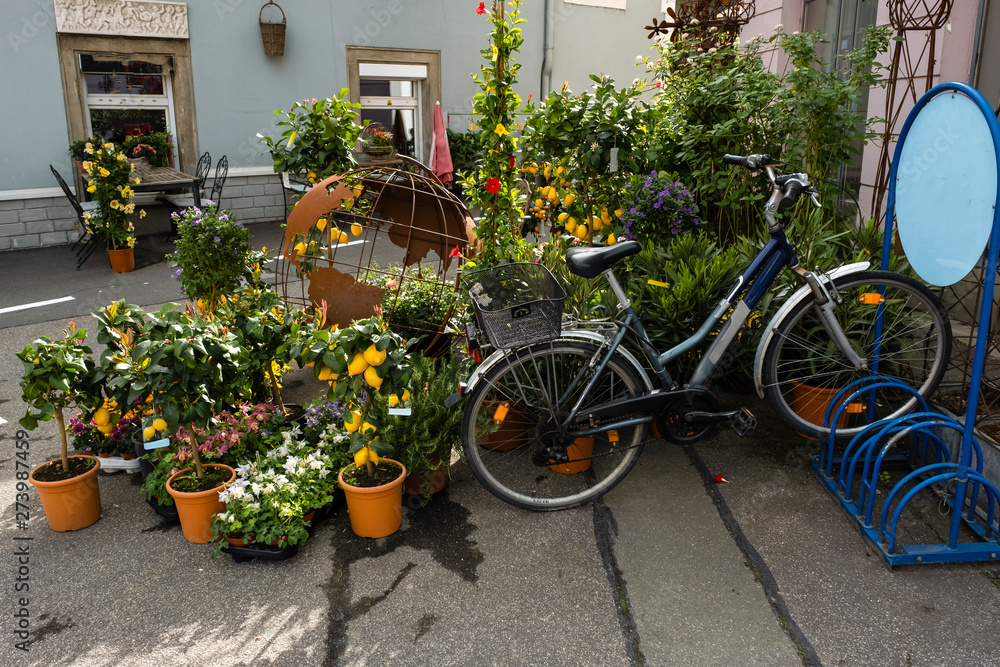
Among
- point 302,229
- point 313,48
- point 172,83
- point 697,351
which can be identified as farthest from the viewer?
point 313,48

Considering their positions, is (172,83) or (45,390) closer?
(45,390)

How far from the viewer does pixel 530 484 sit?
3705mm

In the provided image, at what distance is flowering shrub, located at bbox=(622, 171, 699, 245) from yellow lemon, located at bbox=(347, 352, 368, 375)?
2.19 metres

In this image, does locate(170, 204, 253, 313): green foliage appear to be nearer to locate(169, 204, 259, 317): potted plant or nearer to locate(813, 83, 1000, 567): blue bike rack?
locate(169, 204, 259, 317): potted plant

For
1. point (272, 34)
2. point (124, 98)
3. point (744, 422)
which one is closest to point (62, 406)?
point (744, 422)

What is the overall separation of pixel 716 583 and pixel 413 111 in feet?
36.4

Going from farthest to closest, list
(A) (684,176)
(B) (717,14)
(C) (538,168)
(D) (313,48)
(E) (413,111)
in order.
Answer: (E) (413,111)
(D) (313,48)
(B) (717,14)
(C) (538,168)
(A) (684,176)

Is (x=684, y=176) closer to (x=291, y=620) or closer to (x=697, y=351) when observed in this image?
(x=697, y=351)

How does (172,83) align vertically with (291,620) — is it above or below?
above

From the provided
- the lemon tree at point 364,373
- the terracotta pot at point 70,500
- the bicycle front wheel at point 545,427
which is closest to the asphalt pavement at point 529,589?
the terracotta pot at point 70,500

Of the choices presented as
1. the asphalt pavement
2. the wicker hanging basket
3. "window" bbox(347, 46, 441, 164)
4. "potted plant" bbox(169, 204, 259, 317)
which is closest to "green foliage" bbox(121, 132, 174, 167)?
the wicker hanging basket

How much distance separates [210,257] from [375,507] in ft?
7.07

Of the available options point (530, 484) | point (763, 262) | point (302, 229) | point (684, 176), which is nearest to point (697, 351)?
point (763, 262)

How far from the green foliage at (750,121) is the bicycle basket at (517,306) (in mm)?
1837
